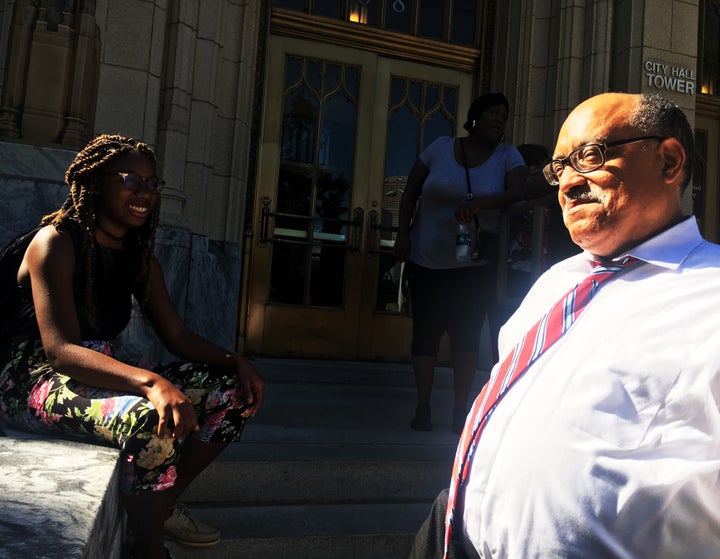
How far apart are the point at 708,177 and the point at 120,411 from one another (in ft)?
19.8

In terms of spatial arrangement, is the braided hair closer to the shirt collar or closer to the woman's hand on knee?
the woman's hand on knee

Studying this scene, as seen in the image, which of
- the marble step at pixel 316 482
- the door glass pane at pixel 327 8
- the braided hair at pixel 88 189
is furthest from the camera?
the door glass pane at pixel 327 8

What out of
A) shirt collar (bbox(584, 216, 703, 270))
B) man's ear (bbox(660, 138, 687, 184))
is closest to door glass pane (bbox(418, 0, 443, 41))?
man's ear (bbox(660, 138, 687, 184))

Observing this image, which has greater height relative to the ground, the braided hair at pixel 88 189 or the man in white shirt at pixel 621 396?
the braided hair at pixel 88 189

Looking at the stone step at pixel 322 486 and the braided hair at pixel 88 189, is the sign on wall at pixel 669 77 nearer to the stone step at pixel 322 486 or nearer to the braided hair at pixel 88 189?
the stone step at pixel 322 486

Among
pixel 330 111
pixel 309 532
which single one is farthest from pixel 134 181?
pixel 330 111

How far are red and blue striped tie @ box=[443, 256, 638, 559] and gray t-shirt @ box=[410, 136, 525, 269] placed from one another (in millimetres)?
2073

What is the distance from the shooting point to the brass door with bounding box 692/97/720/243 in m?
6.41

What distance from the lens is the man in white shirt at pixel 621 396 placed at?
1169 mm

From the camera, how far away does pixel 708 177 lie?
643 cm

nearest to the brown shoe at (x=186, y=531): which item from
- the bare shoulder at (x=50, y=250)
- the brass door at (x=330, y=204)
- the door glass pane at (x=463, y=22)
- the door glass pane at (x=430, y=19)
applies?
the bare shoulder at (x=50, y=250)

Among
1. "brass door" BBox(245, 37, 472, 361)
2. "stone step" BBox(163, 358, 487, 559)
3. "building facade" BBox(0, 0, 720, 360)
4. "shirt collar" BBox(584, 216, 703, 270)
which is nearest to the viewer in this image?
"shirt collar" BBox(584, 216, 703, 270)

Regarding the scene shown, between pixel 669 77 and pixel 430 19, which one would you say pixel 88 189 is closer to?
pixel 430 19

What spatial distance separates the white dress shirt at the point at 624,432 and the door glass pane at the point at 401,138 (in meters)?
4.34
